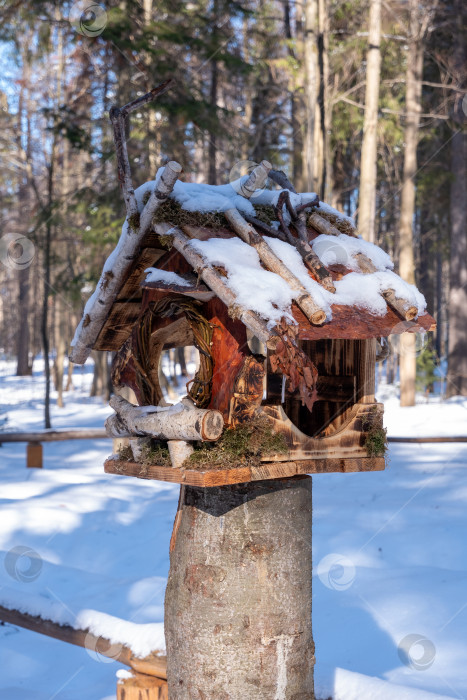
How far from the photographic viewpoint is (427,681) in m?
4.53

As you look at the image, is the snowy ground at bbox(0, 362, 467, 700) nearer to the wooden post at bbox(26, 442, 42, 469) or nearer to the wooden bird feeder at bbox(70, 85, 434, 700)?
the wooden post at bbox(26, 442, 42, 469)

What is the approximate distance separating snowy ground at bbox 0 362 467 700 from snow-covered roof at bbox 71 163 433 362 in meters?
1.87

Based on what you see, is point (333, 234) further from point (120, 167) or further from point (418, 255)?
point (418, 255)

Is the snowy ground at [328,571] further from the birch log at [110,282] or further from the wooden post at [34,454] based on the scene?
the birch log at [110,282]

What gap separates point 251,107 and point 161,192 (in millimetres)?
19278

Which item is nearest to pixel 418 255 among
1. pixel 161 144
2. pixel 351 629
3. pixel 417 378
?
pixel 417 378

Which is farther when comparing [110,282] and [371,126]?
[371,126]

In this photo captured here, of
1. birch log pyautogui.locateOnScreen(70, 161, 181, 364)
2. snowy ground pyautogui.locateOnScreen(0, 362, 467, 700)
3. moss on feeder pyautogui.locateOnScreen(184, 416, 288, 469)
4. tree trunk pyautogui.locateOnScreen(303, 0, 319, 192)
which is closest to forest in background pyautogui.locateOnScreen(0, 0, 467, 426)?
tree trunk pyautogui.locateOnScreen(303, 0, 319, 192)

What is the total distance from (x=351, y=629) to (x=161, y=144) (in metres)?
11.7

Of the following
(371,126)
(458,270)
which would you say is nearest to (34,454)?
(371,126)

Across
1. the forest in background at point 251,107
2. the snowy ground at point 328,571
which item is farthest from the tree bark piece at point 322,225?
the forest in background at point 251,107

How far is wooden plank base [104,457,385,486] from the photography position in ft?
8.27

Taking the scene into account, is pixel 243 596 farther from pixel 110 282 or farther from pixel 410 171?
pixel 410 171

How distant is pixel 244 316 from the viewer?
7.95 feet
